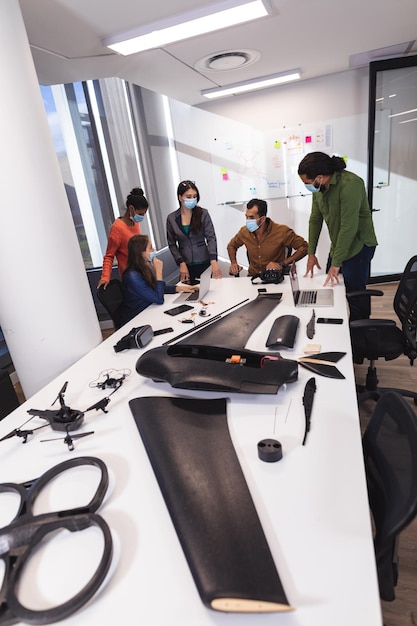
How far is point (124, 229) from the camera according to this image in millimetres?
2895

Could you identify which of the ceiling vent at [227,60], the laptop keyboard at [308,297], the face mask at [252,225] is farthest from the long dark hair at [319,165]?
the ceiling vent at [227,60]

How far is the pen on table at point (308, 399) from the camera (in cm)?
112

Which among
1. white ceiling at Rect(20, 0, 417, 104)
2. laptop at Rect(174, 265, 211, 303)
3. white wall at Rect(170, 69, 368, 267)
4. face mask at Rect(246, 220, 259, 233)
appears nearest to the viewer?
white ceiling at Rect(20, 0, 417, 104)

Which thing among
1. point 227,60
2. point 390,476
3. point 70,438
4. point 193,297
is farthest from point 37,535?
point 227,60

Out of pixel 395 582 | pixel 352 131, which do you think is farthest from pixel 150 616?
pixel 352 131

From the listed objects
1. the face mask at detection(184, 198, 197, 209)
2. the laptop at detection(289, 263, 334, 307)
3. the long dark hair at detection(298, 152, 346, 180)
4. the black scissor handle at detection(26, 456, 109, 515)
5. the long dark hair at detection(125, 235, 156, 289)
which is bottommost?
the laptop at detection(289, 263, 334, 307)

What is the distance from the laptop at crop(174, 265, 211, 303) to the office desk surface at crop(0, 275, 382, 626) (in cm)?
110

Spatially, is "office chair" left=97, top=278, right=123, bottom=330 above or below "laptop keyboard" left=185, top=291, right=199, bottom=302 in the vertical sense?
above

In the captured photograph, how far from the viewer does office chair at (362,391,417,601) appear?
74cm

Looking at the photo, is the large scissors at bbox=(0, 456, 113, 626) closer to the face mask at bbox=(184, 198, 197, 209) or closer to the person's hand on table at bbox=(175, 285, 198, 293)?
the person's hand on table at bbox=(175, 285, 198, 293)

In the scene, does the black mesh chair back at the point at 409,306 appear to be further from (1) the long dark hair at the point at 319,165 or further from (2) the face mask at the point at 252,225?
(2) the face mask at the point at 252,225

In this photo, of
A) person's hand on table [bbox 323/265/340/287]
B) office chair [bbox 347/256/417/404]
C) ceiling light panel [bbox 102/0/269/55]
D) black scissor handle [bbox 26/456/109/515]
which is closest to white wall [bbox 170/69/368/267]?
ceiling light panel [bbox 102/0/269/55]

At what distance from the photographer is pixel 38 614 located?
2.15 feet

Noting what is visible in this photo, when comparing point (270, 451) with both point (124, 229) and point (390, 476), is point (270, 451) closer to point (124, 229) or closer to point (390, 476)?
point (390, 476)
